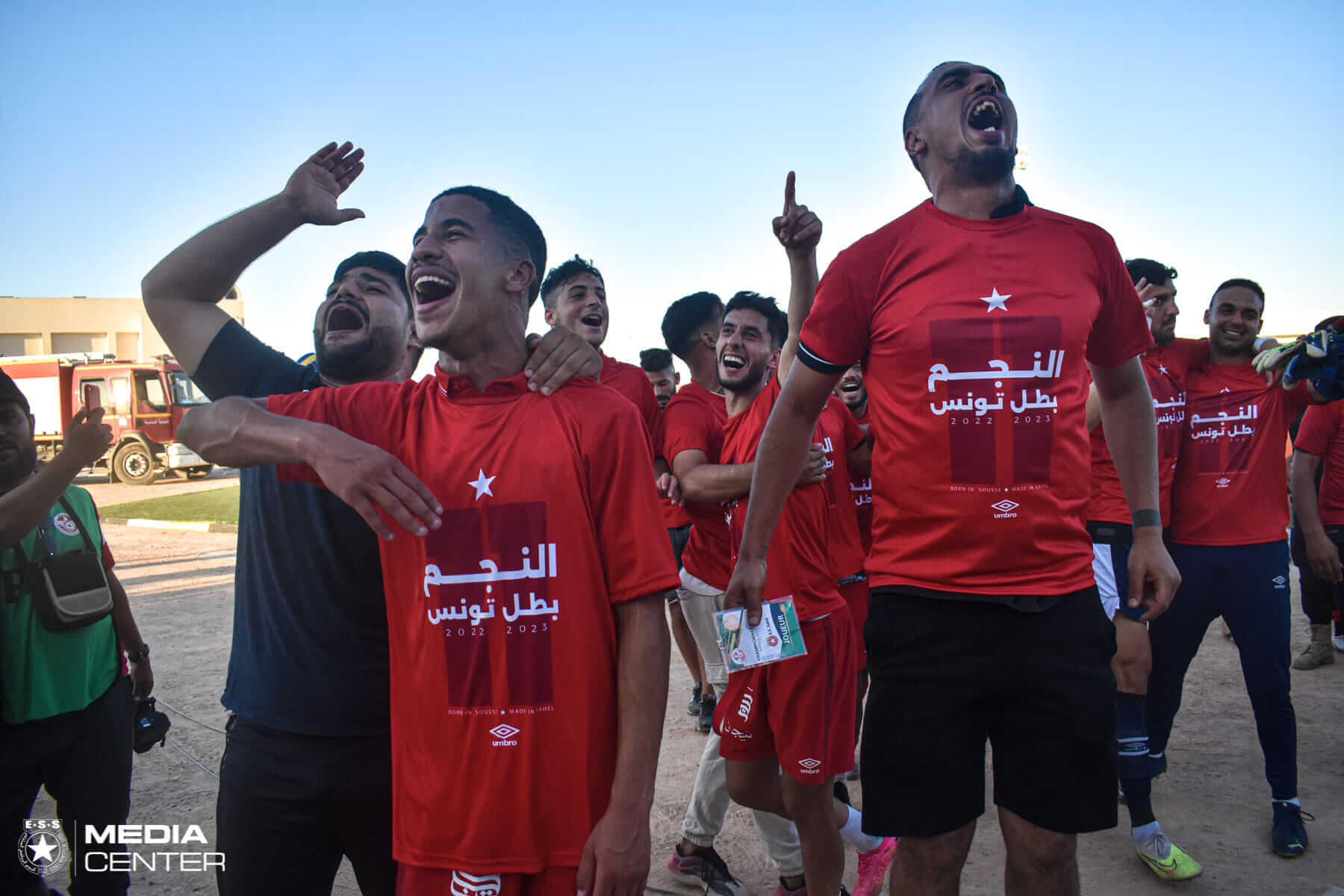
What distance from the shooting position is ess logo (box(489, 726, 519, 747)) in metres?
1.77

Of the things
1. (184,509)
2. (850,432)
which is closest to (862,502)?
(850,432)

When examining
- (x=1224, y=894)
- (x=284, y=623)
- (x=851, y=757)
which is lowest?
(x=1224, y=894)

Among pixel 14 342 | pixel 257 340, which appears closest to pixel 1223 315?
pixel 257 340

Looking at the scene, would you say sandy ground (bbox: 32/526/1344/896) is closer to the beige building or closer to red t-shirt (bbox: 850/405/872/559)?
red t-shirt (bbox: 850/405/872/559)

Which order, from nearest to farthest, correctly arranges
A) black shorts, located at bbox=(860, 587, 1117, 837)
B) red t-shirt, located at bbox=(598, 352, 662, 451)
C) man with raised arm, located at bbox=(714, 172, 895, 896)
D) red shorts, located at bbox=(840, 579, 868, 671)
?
black shorts, located at bbox=(860, 587, 1117, 837)
man with raised arm, located at bbox=(714, 172, 895, 896)
red shorts, located at bbox=(840, 579, 868, 671)
red t-shirt, located at bbox=(598, 352, 662, 451)

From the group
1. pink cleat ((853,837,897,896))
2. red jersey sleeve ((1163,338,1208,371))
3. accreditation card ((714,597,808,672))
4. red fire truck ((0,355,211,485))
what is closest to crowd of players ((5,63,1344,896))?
accreditation card ((714,597,808,672))

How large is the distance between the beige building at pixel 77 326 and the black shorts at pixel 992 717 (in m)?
54.0

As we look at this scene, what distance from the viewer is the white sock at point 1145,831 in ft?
11.9

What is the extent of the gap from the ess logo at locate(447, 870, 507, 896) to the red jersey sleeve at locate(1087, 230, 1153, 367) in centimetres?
206

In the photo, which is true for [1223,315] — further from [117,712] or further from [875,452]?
[117,712]

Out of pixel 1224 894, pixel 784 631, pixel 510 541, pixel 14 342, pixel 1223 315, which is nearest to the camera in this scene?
pixel 510 541

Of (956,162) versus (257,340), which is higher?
(956,162)

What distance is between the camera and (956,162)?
2.38 m

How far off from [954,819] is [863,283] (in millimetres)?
1442
